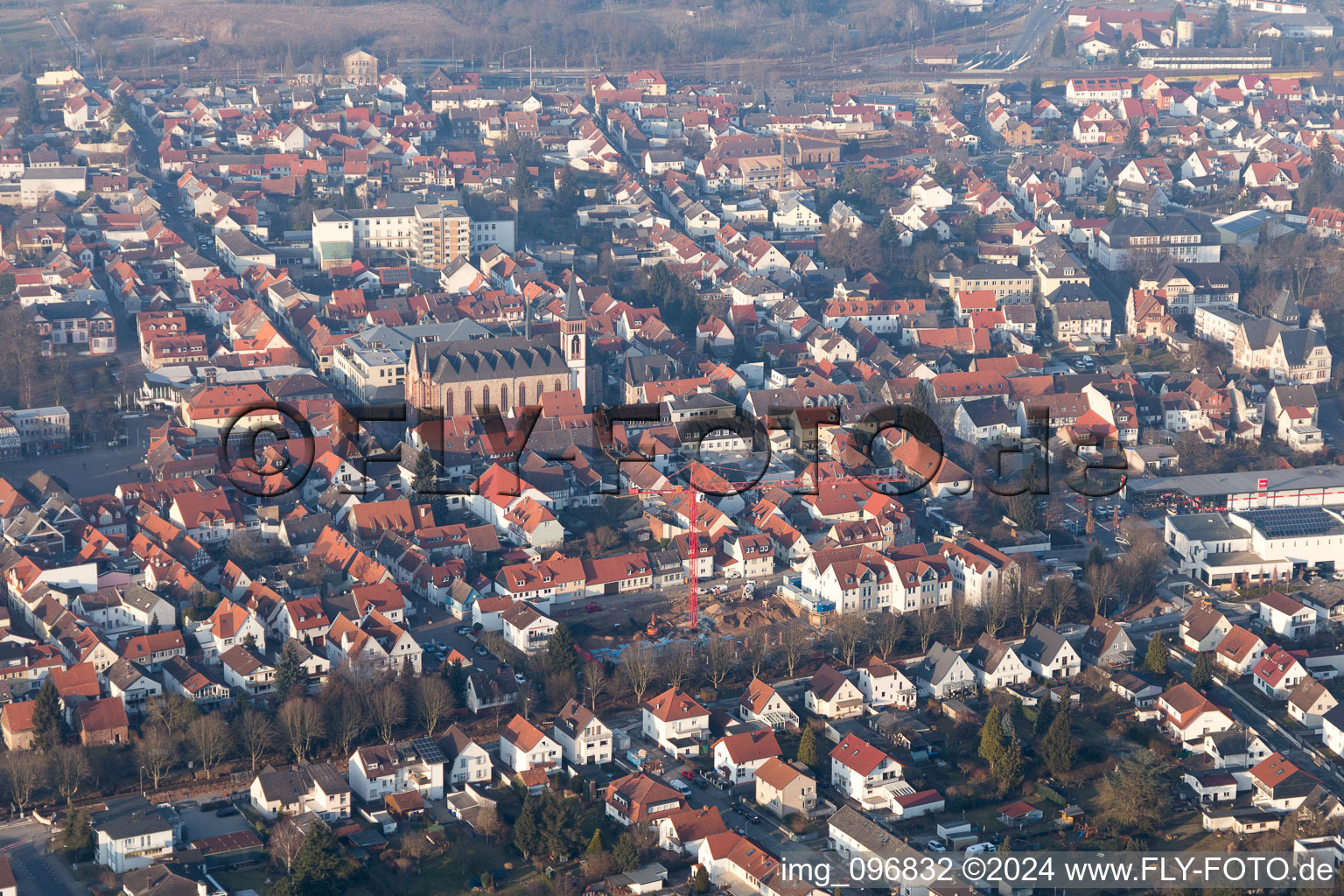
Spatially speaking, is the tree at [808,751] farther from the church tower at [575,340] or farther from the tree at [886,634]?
the church tower at [575,340]

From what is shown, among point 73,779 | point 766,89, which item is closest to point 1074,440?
point 73,779

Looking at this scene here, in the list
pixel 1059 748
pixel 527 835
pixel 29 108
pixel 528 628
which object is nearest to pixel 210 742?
pixel 527 835

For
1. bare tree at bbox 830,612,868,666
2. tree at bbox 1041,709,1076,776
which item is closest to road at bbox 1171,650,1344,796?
tree at bbox 1041,709,1076,776

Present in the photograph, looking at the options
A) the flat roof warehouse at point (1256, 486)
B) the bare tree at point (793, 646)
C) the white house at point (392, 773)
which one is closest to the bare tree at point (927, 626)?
the bare tree at point (793, 646)

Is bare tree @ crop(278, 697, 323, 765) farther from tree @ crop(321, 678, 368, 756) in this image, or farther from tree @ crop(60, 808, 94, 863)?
tree @ crop(60, 808, 94, 863)

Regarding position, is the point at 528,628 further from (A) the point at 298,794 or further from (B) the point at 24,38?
(B) the point at 24,38

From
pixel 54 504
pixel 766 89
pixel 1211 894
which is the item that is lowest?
pixel 1211 894

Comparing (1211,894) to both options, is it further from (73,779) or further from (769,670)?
(73,779)
